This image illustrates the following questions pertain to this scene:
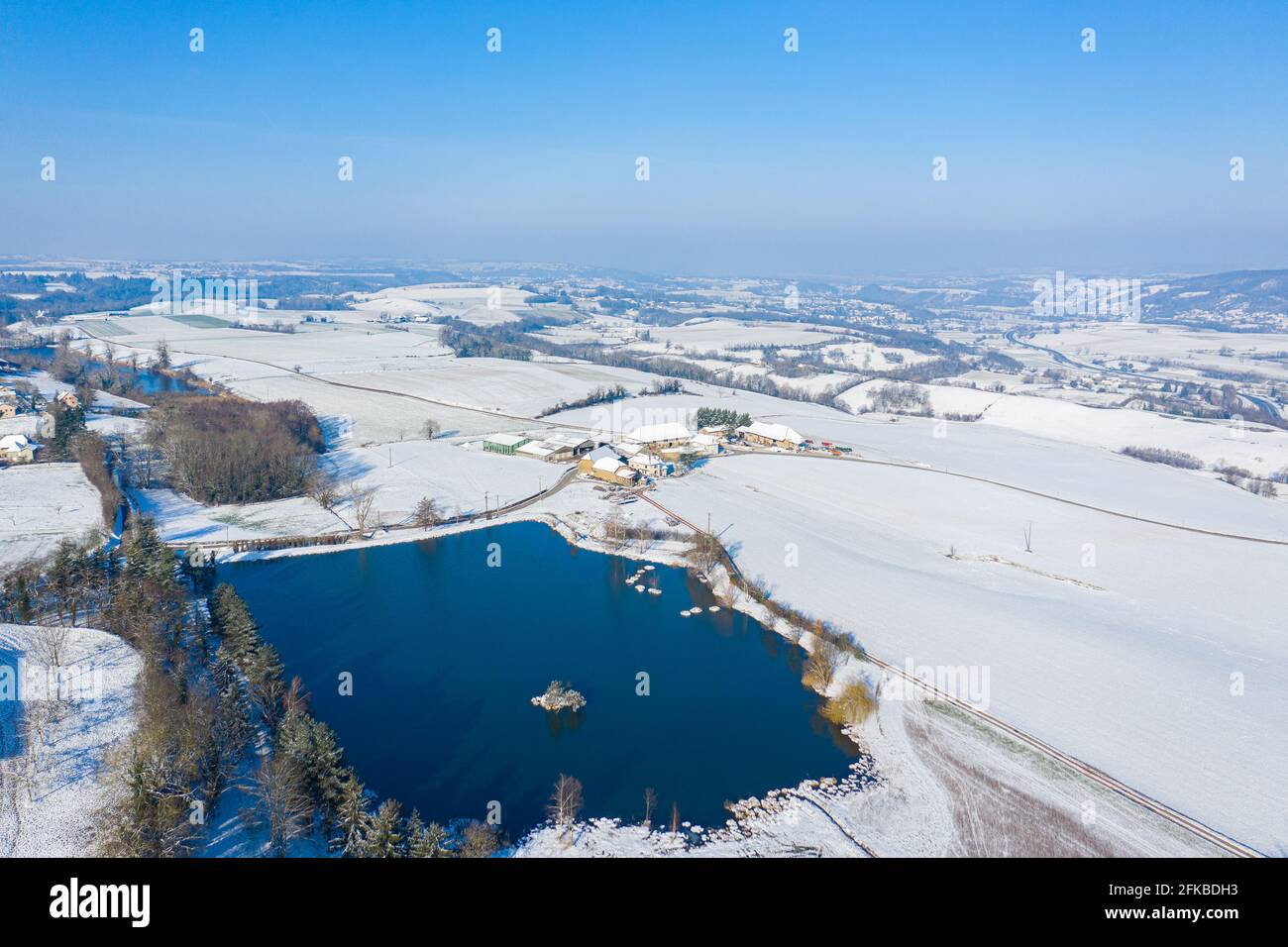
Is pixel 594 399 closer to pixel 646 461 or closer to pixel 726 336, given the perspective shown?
pixel 646 461

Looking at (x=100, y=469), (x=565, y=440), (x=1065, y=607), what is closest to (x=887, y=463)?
(x=1065, y=607)

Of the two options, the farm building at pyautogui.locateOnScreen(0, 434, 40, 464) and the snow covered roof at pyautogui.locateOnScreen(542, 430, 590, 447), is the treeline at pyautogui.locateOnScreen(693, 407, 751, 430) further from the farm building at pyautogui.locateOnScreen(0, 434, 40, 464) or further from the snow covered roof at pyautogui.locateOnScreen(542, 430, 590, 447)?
the farm building at pyautogui.locateOnScreen(0, 434, 40, 464)

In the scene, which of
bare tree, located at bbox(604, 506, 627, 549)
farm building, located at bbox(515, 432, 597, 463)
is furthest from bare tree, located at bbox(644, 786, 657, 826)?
farm building, located at bbox(515, 432, 597, 463)

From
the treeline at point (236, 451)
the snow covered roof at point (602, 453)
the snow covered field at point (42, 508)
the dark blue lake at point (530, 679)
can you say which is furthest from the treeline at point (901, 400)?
the snow covered field at point (42, 508)

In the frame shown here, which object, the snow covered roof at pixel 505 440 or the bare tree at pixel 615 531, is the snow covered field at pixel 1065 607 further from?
the snow covered roof at pixel 505 440
